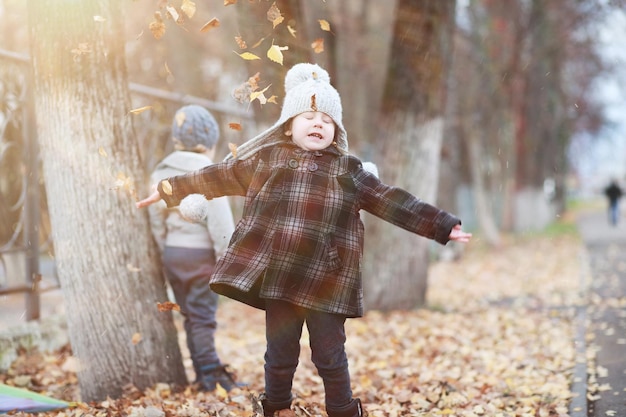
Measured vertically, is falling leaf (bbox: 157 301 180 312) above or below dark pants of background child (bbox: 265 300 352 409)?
above

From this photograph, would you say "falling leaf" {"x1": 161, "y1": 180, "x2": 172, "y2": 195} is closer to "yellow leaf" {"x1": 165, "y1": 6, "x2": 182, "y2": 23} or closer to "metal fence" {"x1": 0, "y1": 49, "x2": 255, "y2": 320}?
"yellow leaf" {"x1": 165, "y1": 6, "x2": 182, "y2": 23}

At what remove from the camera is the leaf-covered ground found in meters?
4.27

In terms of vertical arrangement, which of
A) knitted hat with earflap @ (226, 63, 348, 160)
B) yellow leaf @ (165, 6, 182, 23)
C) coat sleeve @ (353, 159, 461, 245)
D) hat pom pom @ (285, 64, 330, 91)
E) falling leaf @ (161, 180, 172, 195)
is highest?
yellow leaf @ (165, 6, 182, 23)

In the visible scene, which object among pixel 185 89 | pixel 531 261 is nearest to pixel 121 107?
pixel 185 89

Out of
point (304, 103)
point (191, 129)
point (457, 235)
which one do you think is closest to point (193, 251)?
point (191, 129)

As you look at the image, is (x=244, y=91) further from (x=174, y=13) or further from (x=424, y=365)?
(x=424, y=365)

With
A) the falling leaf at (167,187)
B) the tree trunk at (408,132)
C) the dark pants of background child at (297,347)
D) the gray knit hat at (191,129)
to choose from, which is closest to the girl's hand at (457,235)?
the dark pants of background child at (297,347)

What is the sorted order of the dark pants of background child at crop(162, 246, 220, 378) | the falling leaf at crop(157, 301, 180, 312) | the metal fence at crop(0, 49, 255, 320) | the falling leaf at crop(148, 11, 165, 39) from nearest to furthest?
the falling leaf at crop(148, 11, 165, 39) < the falling leaf at crop(157, 301, 180, 312) < the dark pants of background child at crop(162, 246, 220, 378) < the metal fence at crop(0, 49, 255, 320)

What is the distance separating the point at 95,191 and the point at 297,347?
156 cm

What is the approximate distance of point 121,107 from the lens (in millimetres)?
4262

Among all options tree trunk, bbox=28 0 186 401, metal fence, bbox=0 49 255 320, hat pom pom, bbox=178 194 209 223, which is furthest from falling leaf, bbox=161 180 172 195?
metal fence, bbox=0 49 255 320

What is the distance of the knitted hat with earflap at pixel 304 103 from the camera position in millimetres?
3504

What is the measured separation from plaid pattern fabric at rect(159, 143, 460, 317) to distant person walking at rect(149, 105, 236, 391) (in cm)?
119

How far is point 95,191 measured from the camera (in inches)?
163
